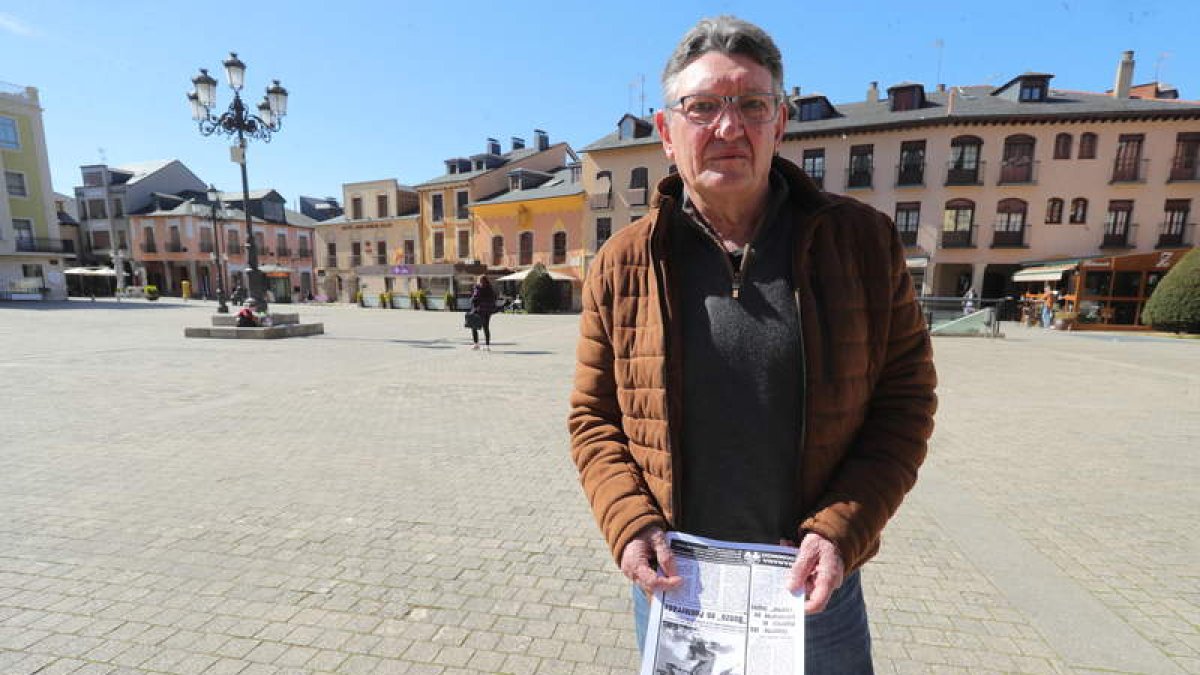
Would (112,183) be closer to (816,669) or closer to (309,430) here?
(309,430)

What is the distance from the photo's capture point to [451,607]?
2.82 meters

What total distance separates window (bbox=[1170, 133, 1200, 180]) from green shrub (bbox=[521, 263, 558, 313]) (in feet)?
95.0

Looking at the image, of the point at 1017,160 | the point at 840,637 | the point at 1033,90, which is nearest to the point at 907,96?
the point at 1033,90

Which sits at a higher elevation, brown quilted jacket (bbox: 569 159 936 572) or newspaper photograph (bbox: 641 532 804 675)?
brown quilted jacket (bbox: 569 159 936 572)

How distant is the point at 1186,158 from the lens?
23.1 m

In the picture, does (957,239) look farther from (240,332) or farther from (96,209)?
(96,209)

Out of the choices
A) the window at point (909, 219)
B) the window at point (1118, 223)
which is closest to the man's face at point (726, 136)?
the window at point (909, 219)

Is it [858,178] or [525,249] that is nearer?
[858,178]

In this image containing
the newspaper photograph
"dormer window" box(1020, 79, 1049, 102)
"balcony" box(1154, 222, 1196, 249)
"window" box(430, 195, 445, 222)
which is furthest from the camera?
"window" box(430, 195, 445, 222)

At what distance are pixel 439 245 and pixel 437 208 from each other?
2607 millimetres

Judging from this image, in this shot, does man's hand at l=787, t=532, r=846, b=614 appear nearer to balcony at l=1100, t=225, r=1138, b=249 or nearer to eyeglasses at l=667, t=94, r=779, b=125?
eyeglasses at l=667, t=94, r=779, b=125

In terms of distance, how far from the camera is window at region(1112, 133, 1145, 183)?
23250mm

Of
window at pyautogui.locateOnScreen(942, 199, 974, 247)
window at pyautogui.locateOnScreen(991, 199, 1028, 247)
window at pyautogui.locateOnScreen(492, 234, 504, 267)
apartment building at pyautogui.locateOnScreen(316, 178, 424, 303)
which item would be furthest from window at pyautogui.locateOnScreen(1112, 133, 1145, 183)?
apartment building at pyautogui.locateOnScreen(316, 178, 424, 303)

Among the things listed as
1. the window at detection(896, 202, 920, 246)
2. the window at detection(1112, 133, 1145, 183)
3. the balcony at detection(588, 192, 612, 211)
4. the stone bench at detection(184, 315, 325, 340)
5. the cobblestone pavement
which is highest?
the window at detection(1112, 133, 1145, 183)
